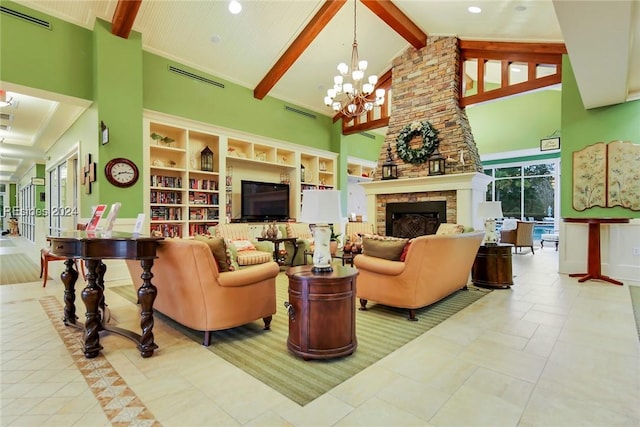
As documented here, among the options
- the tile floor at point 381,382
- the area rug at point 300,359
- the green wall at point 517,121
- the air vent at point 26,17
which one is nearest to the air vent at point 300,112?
the air vent at point 26,17

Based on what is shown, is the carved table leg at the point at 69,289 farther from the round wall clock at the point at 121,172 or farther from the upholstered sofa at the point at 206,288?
the round wall clock at the point at 121,172

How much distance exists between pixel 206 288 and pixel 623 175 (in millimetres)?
6392

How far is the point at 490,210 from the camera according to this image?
16.4 ft

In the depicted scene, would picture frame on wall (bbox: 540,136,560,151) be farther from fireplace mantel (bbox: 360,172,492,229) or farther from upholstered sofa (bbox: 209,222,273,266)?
upholstered sofa (bbox: 209,222,273,266)

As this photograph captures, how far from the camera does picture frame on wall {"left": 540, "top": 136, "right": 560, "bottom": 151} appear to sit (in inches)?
367

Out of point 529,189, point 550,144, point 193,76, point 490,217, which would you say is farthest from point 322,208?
point 529,189

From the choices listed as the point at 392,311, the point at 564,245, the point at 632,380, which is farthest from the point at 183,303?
the point at 564,245

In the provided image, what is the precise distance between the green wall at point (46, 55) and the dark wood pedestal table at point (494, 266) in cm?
647

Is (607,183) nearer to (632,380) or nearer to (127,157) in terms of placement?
(632,380)

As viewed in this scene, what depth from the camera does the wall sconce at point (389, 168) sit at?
7344 mm

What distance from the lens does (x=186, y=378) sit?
2.11 m

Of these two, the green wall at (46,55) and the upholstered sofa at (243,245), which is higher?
the green wall at (46,55)

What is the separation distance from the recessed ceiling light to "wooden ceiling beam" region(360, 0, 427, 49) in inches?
81.7

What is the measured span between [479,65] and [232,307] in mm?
6754
